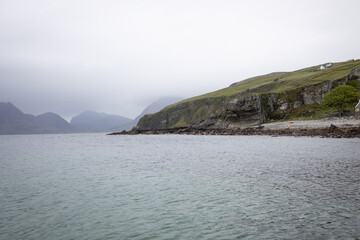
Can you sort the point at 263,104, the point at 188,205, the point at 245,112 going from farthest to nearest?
the point at 263,104 → the point at 245,112 → the point at 188,205

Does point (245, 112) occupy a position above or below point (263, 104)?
below

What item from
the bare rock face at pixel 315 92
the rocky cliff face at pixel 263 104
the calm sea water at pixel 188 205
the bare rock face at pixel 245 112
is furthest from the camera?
the bare rock face at pixel 245 112

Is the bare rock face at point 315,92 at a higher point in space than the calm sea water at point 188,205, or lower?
higher

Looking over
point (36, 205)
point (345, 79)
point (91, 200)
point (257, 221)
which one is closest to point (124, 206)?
point (91, 200)

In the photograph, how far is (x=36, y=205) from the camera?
1440 cm

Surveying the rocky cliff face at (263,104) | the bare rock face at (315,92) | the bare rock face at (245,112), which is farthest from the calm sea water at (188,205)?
the bare rock face at (315,92)

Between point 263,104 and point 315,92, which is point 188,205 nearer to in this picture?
point 263,104

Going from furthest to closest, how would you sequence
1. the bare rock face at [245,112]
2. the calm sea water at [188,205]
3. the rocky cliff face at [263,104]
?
the bare rock face at [245,112] → the rocky cliff face at [263,104] → the calm sea water at [188,205]

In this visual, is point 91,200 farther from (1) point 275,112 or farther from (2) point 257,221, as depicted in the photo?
(1) point 275,112

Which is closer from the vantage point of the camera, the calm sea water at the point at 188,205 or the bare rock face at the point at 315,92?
the calm sea water at the point at 188,205

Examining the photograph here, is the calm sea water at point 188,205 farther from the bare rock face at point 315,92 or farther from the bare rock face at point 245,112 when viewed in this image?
the bare rock face at point 315,92

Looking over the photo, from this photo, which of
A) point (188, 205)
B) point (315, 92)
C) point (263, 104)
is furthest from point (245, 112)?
point (188, 205)

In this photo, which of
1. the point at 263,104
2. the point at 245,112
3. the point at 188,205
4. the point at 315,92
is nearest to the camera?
the point at 188,205

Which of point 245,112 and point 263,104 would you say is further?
point 263,104
